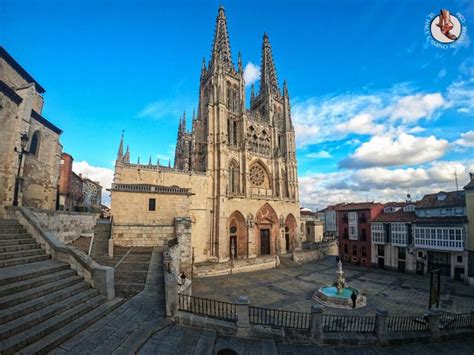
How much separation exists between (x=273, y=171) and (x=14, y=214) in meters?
30.2

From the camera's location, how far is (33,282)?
6008mm

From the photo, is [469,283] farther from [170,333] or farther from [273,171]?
[170,333]

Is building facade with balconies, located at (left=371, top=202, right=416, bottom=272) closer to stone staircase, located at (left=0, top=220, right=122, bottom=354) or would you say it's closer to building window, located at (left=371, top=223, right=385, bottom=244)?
building window, located at (left=371, top=223, right=385, bottom=244)

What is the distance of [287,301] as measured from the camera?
611 inches

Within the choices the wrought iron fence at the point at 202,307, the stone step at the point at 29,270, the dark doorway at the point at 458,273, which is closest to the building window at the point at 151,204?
the wrought iron fence at the point at 202,307

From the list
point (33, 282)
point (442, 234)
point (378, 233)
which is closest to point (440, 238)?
point (442, 234)

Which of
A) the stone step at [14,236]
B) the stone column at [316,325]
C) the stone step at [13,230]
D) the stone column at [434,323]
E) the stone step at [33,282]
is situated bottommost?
the stone column at [434,323]

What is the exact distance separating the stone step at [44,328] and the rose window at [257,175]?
28.6 m

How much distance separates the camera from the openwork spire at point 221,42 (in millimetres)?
33025

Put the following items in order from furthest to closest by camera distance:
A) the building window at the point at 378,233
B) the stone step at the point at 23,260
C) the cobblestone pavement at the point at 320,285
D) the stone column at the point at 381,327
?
the building window at the point at 378,233
the cobblestone pavement at the point at 320,285
the stone column at the point at 381,327
the stone step at the point at 23,260

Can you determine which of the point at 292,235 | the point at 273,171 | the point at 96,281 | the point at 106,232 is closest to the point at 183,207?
the point at 106,232

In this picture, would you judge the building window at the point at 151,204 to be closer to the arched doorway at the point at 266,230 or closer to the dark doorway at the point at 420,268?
the arched doorway at the point at 266,230

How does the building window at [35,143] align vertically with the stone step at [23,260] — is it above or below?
above

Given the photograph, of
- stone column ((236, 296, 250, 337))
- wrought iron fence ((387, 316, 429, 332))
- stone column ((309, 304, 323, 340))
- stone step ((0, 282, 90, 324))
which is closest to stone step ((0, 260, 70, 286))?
stone step ((0, 282, 90, 324))
